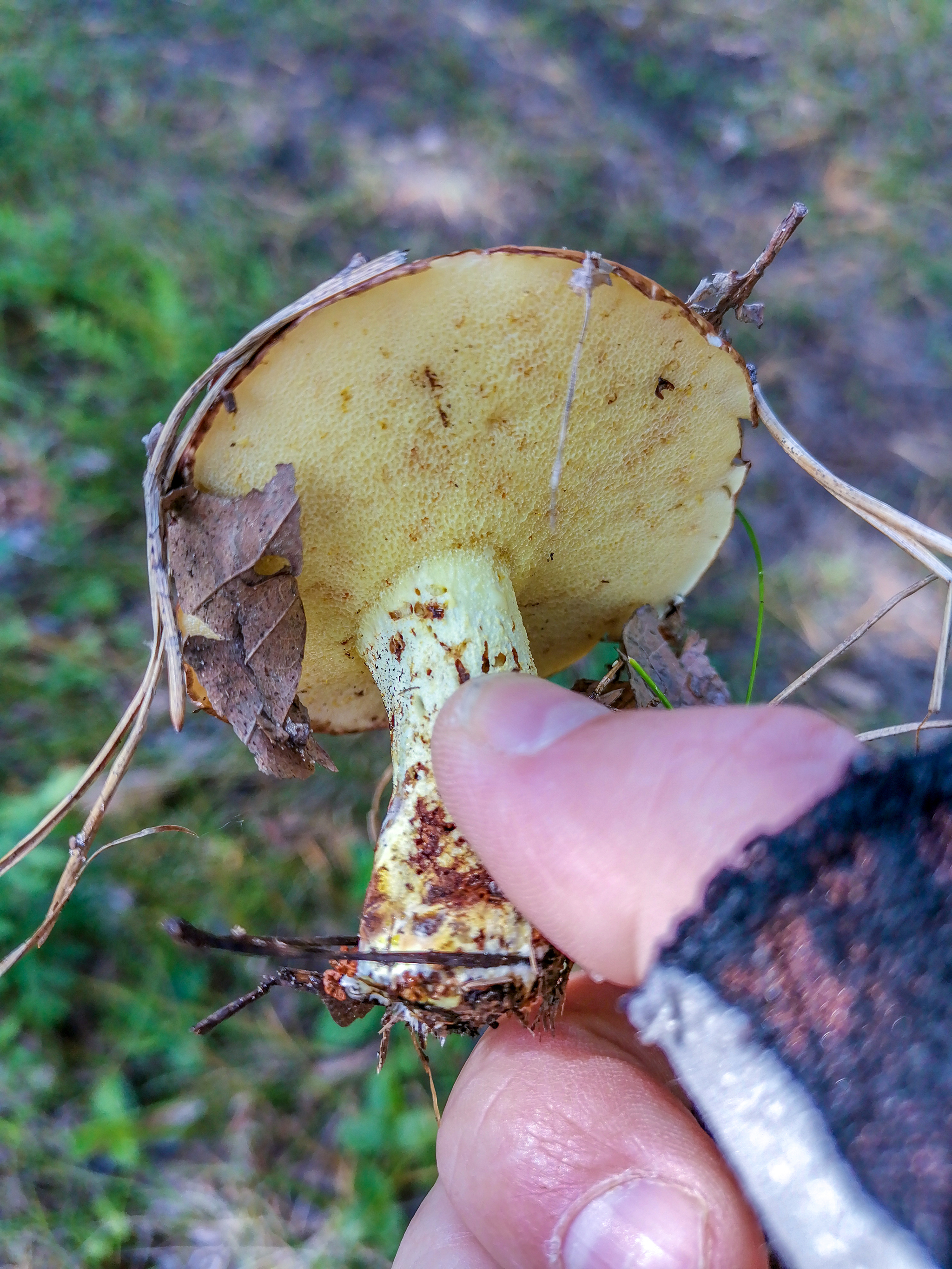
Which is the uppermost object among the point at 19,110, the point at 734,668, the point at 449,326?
the point at 19,110

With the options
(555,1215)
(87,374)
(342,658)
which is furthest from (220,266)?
(555,1215)

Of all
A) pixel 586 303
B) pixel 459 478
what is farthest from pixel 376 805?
pixel 586 303

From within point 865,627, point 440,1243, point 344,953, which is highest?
point 865,627

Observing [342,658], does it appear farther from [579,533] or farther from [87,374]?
[87,374]

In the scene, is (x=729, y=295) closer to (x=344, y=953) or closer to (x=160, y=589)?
(x=160, y=589)

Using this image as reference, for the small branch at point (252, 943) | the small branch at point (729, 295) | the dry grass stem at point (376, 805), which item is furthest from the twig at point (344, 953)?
the small branch at point (729, 295)

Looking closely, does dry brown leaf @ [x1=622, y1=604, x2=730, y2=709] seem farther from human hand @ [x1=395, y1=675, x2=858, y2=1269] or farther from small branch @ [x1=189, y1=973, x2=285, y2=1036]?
small branch @ [x1=189, y1=973, x2=285, y2=1036]
